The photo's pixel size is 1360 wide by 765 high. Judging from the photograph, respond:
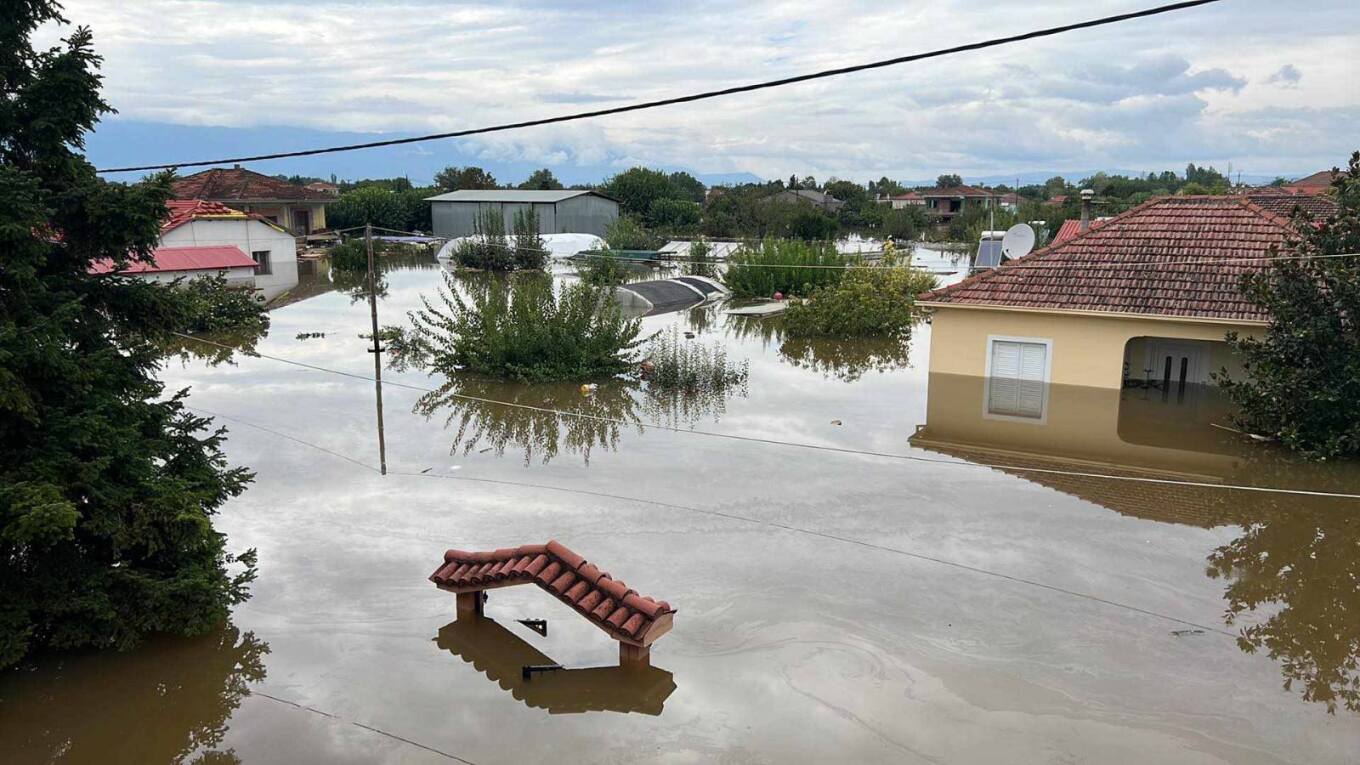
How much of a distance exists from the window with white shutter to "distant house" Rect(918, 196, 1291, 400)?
21 millimetres

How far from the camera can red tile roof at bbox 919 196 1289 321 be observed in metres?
18.7

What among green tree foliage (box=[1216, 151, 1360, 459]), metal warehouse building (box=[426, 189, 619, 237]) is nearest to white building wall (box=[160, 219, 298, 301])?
metal warehouse building (box=[426, 189, 619, 237])

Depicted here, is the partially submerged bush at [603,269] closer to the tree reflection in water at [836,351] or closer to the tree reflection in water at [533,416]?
the tree reflection in water at [836,351]

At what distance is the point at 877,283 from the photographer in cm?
3080

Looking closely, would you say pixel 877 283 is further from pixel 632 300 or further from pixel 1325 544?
pixel 1325 544

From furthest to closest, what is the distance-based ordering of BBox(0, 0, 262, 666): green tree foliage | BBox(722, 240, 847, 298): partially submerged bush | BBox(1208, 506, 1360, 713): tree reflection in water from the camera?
1. BBox(722, 240, 847, 298): partially submerged bush
2. BBox(1208, 506, 1360, 713): tree reflection in water
3. BBox(0, 0, 262, 666): green tree foliage

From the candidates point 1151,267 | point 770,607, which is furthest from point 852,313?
point 770,607

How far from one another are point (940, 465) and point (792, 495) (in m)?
3.10

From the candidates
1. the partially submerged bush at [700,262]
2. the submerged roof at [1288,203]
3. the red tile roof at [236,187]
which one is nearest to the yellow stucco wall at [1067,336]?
the submerged roof at [1288,203]

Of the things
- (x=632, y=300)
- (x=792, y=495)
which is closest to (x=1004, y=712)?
(x=792, y=495)

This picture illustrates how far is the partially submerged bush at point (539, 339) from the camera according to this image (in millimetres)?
21109

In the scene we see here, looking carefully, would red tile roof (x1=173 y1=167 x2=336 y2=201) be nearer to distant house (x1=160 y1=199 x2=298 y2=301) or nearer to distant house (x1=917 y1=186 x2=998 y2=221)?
distant house (x1=160 y1=199 x2=298 y2=301)

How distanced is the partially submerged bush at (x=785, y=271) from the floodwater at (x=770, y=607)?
18.0 metres

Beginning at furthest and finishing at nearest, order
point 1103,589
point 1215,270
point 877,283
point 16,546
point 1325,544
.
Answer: point 877,283, point 1215,270, point 1325,544, point 1103,589, point 16,546
